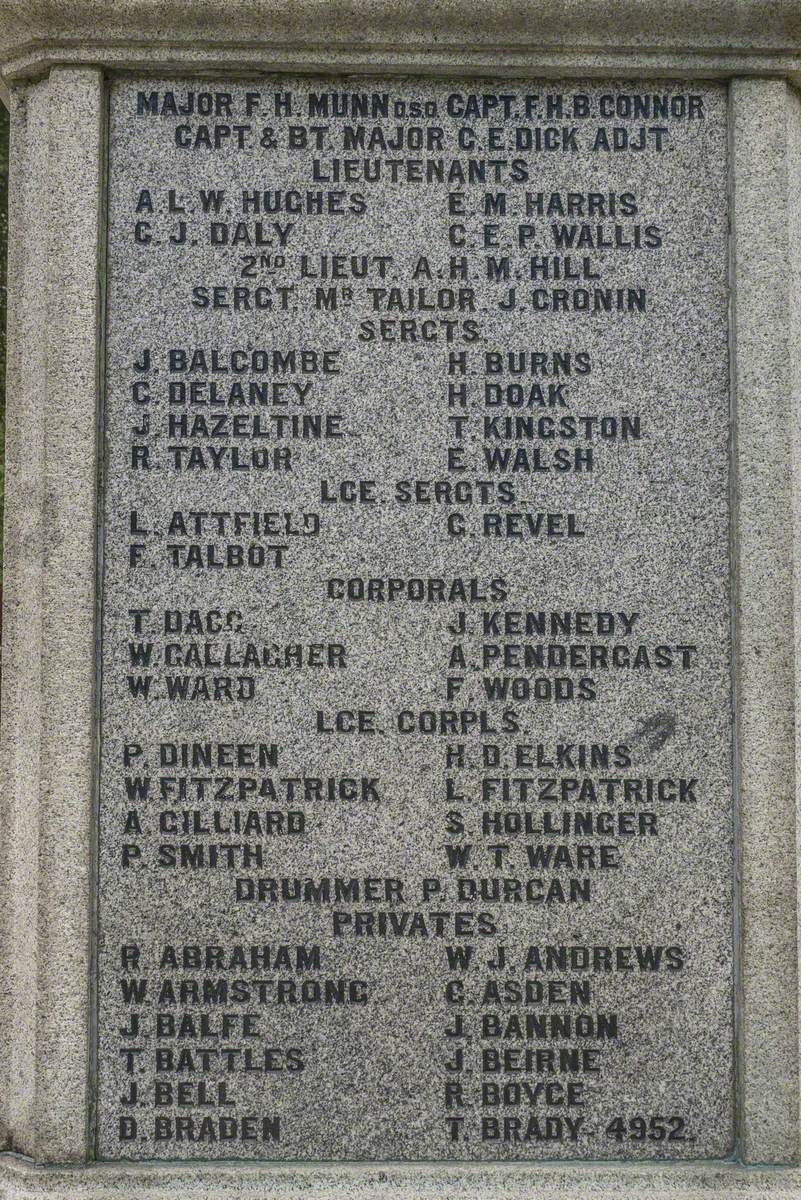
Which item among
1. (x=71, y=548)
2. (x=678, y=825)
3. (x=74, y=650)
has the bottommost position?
(x=678, y=825)

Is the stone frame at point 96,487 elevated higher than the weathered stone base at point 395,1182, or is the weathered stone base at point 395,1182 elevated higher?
the stone frame at point 96,487

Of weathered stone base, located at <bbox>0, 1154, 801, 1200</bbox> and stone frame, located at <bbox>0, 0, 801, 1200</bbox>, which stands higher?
stone frame, located at <bbox>0, 0, 801, 1200</bbox>

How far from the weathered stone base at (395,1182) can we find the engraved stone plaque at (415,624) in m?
0.08

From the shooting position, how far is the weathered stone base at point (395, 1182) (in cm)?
326

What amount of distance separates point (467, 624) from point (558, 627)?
273 millimetres

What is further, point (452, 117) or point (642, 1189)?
point (452, 117)

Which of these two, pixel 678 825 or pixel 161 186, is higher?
pixel 161 186

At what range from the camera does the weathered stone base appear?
3264 millimetres

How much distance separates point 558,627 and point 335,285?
4.06ft

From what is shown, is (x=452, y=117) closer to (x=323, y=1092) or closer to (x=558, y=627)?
(x=558, y=627)

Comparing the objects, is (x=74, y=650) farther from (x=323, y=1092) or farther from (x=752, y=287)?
(x=752, y=287)

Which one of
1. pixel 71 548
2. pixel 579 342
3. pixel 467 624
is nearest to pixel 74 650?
pixel 71 548

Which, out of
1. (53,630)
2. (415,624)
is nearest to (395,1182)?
(415,624)

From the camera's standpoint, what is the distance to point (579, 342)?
11.7 feet
